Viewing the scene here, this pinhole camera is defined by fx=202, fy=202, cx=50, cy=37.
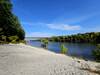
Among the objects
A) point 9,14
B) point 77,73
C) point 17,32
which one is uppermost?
point 9,14

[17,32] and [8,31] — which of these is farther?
[17,32]

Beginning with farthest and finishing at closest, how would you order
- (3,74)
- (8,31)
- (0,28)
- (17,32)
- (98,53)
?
1. (17,32)
2. (8,31)
3. (0,28)
4. (98,53)
5. (3,74)

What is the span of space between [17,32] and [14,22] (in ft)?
18.4

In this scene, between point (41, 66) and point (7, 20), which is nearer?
point (41, 66)

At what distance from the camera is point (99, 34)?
188 metres

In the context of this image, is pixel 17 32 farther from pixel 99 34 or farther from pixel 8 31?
pixel 99 34

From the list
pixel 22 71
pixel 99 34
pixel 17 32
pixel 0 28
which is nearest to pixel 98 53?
pixel 22 71

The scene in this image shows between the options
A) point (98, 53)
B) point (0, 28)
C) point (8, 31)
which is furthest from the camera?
point (8, 31)

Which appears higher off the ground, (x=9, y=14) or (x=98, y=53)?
(x=9, y=14)

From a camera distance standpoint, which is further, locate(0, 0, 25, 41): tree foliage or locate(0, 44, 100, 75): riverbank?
locate(0, 0, 25, 41): tree foliage

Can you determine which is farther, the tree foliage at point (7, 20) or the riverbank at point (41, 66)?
the tree foliage at point (7, 20)

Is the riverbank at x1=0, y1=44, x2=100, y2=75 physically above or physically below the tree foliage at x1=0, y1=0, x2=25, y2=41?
below

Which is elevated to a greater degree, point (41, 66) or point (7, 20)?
point (7, 20)

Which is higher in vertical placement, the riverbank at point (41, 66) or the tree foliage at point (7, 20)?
the tree foliage at point (7, 20)
